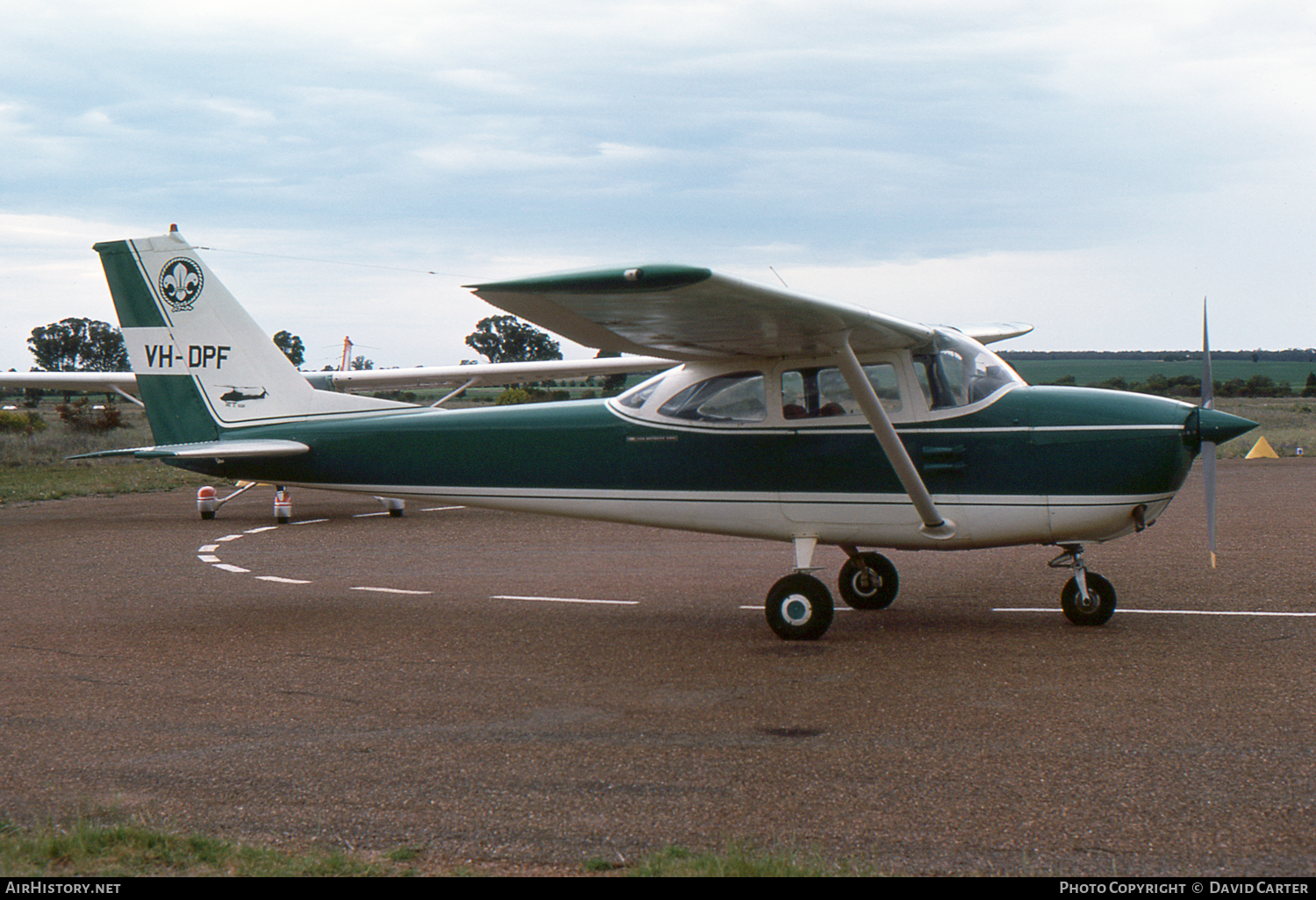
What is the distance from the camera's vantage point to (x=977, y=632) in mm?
7492

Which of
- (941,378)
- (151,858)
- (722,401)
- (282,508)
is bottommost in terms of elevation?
(151,858)

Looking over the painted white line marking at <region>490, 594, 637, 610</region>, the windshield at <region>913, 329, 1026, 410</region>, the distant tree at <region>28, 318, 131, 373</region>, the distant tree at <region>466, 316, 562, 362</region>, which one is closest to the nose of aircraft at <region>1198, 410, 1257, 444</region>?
the windshield at <region>913, 329, 1026, 410</region>

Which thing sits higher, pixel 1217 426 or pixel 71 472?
pixel 1217 426

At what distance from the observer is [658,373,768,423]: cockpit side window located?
7848 mm

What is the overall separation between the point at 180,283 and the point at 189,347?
702 mm

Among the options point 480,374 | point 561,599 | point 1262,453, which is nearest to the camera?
point 561,599

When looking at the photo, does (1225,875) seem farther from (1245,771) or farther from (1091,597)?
(1091,597)

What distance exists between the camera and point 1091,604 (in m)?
7.55

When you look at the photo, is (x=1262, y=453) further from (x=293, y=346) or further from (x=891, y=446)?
(x=293, y=346)

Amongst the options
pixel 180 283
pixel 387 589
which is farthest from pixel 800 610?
pixel 180 283

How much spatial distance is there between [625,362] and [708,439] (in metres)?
14.7

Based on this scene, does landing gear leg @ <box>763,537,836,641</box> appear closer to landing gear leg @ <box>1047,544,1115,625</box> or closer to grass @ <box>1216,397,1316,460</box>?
landing gear leg @ <box>1047,544,1115,625</box>

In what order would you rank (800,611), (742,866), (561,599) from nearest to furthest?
(742,866), (800,611), (561,599)

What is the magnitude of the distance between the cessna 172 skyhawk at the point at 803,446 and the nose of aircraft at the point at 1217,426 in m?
0.01
